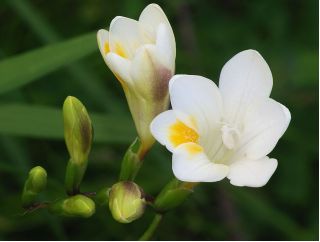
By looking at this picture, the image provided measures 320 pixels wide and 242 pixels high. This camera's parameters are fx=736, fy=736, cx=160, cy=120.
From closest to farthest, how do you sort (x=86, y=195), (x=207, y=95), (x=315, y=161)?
(x=207, y=95) → (x=86, y=195) → (x=315, y=161)

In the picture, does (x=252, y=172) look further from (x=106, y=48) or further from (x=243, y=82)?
(x=106, y=48)

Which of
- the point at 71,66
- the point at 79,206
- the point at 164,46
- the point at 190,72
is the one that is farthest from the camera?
the point at 190,72

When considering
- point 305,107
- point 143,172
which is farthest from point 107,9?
point 305,107

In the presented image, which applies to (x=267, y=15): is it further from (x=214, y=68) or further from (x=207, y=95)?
(x=207, y=95)

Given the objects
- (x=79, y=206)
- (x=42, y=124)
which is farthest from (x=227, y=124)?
(x=42, y=124)

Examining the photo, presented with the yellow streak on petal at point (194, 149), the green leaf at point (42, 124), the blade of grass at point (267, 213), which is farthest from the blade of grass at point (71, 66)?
the yellow streak on petal at point (194, 149)

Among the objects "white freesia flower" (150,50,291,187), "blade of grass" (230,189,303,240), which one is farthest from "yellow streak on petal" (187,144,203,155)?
"blade of grass" (230,189,303,240)

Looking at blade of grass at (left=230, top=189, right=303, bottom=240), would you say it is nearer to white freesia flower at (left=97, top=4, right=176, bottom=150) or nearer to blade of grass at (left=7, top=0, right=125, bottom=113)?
blade of grass at (left=7, top=0, right=125, bottom=113)
